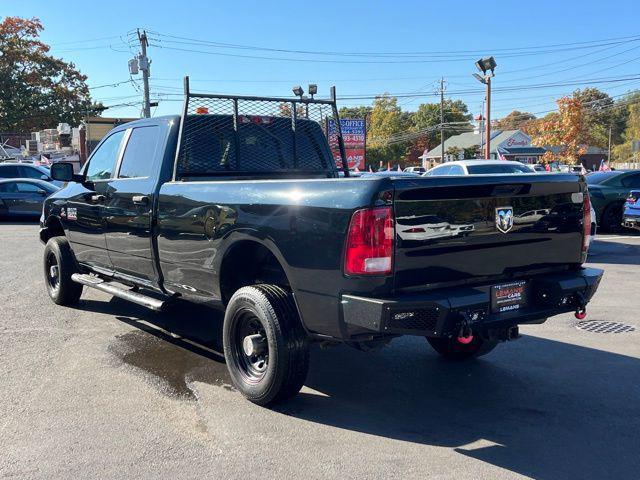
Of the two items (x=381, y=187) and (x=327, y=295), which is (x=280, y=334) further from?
(x=381, y=187)

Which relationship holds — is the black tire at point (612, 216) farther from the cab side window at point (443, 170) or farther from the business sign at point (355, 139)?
the business sign at point (355, 139)

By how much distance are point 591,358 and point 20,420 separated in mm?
4628

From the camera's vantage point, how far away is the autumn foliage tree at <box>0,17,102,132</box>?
57.4 meters

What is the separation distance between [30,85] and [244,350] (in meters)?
62.8

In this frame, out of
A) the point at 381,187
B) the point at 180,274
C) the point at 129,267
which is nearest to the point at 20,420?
the point at 180,274

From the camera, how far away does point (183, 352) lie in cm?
560

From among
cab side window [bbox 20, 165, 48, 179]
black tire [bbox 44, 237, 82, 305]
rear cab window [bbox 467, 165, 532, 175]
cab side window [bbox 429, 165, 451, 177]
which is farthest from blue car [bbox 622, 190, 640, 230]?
cab side window [bbox 20, 165, 48, 179]

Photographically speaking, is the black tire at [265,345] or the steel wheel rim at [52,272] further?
the steel wheel rim at [52,272]

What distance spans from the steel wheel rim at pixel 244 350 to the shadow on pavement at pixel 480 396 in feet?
0.75

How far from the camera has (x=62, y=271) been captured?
7.16 meters

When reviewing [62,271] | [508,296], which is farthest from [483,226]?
[62,271]

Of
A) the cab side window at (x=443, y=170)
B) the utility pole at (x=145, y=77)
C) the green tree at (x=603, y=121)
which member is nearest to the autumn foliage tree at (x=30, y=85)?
the utility pole at (x=145, y=77)

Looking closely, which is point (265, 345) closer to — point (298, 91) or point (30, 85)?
point (298, 91)

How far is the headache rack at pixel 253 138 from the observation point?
5.48 metres
